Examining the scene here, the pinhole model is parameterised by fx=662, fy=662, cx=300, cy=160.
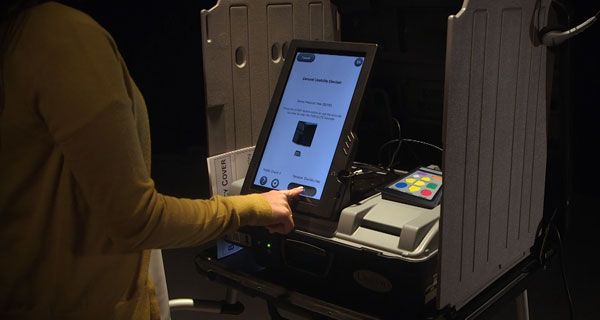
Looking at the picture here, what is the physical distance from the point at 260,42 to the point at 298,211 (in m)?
0.41

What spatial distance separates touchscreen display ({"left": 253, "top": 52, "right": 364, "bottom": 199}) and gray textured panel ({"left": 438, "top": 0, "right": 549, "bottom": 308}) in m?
0.26

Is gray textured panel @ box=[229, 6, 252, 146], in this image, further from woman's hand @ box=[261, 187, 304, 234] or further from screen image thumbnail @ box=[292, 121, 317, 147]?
woman's hand @ box=[261, 187, 304, 234]

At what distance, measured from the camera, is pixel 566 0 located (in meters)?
1.28

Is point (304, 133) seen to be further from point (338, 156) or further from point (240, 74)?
point (240, 74)

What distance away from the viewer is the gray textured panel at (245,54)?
133cm

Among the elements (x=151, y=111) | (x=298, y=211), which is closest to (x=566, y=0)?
(x=298, y=211)

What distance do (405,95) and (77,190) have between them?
2.58ft

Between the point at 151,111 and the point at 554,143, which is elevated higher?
the point at 554,143

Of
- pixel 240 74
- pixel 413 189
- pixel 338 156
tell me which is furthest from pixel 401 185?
pixel 240 74

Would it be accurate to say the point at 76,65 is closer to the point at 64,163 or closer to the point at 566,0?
the point at 64,163

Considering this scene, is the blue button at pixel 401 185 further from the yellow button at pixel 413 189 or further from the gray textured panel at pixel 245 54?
the gray textured panel at pixel 245 54

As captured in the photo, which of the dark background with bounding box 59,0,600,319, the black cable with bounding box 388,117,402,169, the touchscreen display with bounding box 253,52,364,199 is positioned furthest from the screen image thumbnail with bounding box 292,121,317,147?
the black cable with bounding box 388,117,402,169

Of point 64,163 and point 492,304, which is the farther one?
point 492,304

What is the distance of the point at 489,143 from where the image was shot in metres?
1.09
